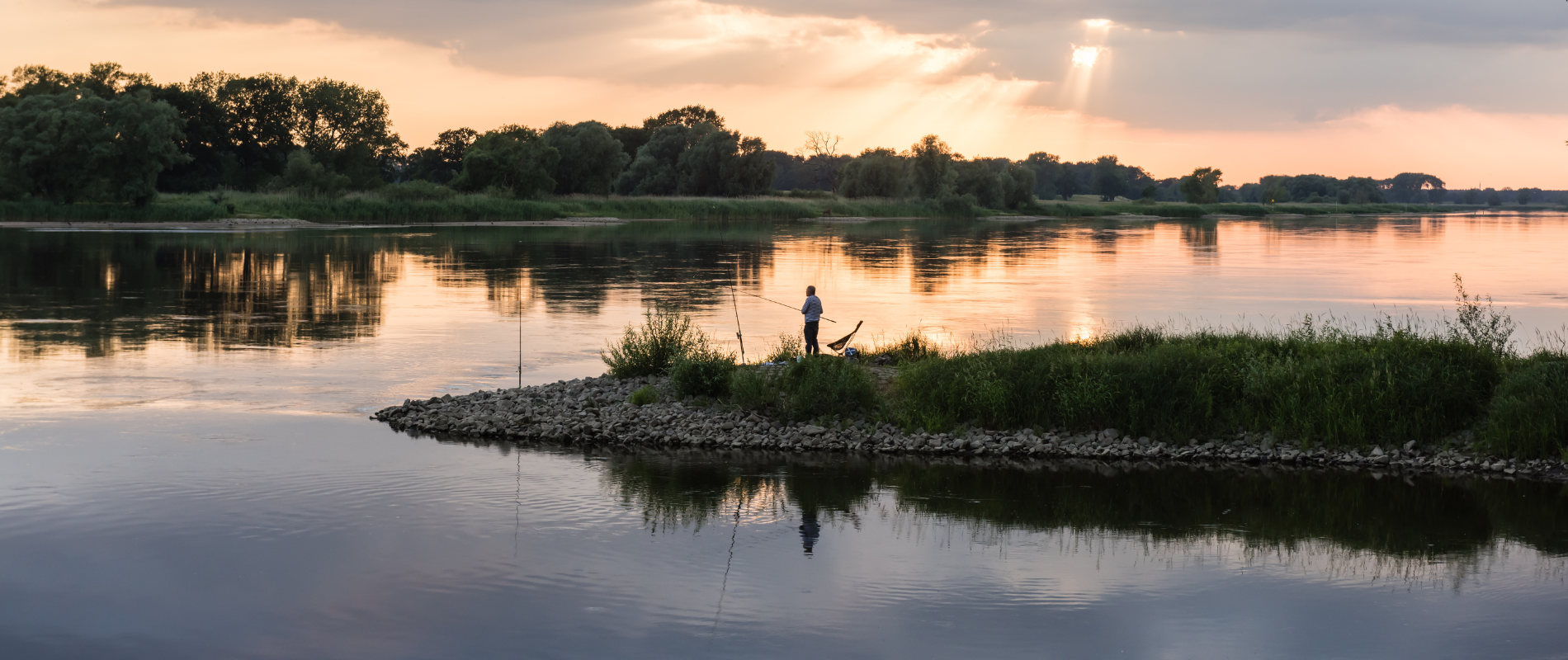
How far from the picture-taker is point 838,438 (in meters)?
20.5

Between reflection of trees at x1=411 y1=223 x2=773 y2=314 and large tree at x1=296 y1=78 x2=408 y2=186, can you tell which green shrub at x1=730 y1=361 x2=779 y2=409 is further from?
large tree at x1=296 y1=78 x2=408 y2=186

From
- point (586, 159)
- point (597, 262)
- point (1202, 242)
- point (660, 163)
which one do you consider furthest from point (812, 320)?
point (660, 163)

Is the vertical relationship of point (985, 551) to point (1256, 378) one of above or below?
below

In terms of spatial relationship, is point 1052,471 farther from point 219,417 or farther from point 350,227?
point 350,227

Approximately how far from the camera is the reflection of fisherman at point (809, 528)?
49.1 feet

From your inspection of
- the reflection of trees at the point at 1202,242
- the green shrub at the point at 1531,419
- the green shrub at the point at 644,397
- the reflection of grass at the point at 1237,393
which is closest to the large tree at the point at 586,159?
the reflection of trees at the point at 1202,242

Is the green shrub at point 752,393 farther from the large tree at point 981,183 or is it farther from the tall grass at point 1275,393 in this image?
the large tree at point 981,183

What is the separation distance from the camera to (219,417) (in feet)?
69.7

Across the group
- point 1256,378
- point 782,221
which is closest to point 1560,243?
point 782,221

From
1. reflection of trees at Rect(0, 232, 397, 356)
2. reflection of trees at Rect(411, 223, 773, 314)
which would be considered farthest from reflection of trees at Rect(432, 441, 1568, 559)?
reflection of trees at Rect(411, 223, 773, 314)

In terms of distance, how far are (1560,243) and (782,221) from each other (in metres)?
72.4

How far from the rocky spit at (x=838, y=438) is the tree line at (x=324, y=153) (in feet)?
315

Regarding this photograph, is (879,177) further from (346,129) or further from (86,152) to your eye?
(86,152)

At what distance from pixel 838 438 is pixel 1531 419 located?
10.9 metres
